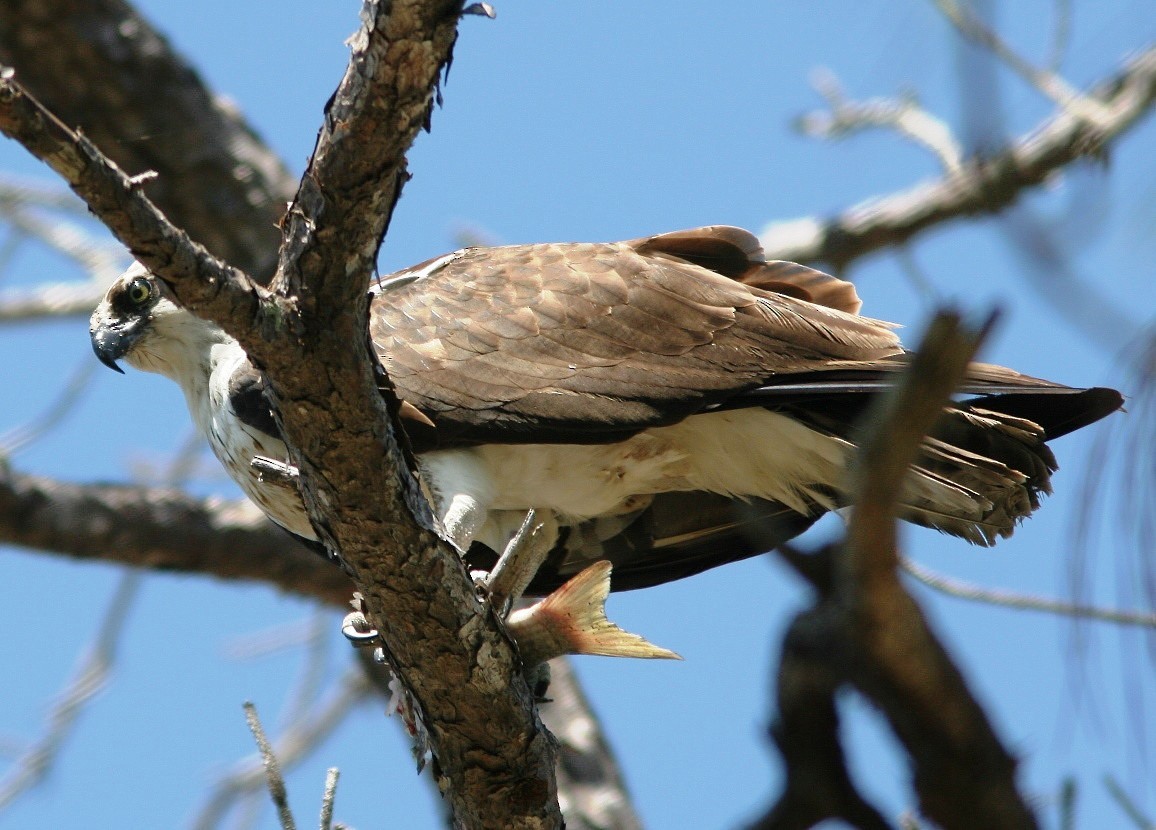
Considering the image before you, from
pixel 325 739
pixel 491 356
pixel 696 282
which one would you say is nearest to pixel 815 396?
pixel 696 282

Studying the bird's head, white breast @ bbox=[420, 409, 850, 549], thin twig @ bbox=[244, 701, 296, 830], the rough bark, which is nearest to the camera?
thin twig @ bbox=[244, 701, 296, 830]

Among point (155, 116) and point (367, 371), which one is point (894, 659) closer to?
point (367, 371)

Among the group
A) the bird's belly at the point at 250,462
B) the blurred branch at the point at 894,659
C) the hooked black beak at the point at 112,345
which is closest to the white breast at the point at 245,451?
the bird's belly at the point at 250,462

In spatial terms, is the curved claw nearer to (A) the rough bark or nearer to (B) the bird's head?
(B) the bird's head

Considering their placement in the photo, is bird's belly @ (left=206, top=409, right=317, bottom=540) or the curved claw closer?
the curved claw

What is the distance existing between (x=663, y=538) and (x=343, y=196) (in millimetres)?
2570

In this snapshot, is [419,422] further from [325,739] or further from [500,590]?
[325,739]

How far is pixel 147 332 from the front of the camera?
4.90m

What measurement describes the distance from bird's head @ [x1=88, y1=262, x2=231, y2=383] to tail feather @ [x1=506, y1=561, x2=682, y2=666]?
2.02 m

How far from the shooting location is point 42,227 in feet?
25.3

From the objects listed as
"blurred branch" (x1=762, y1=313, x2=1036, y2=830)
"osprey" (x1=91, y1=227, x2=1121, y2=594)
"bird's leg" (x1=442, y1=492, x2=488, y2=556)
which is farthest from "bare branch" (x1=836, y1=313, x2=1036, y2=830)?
"bird's leg" (x1=442, y1=492, x2=488, y2=556)

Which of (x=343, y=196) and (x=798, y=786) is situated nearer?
(x=798, y=786)

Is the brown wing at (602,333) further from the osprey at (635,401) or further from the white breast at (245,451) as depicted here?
the white breast at (245,451)

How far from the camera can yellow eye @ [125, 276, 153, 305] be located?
16.2ft
